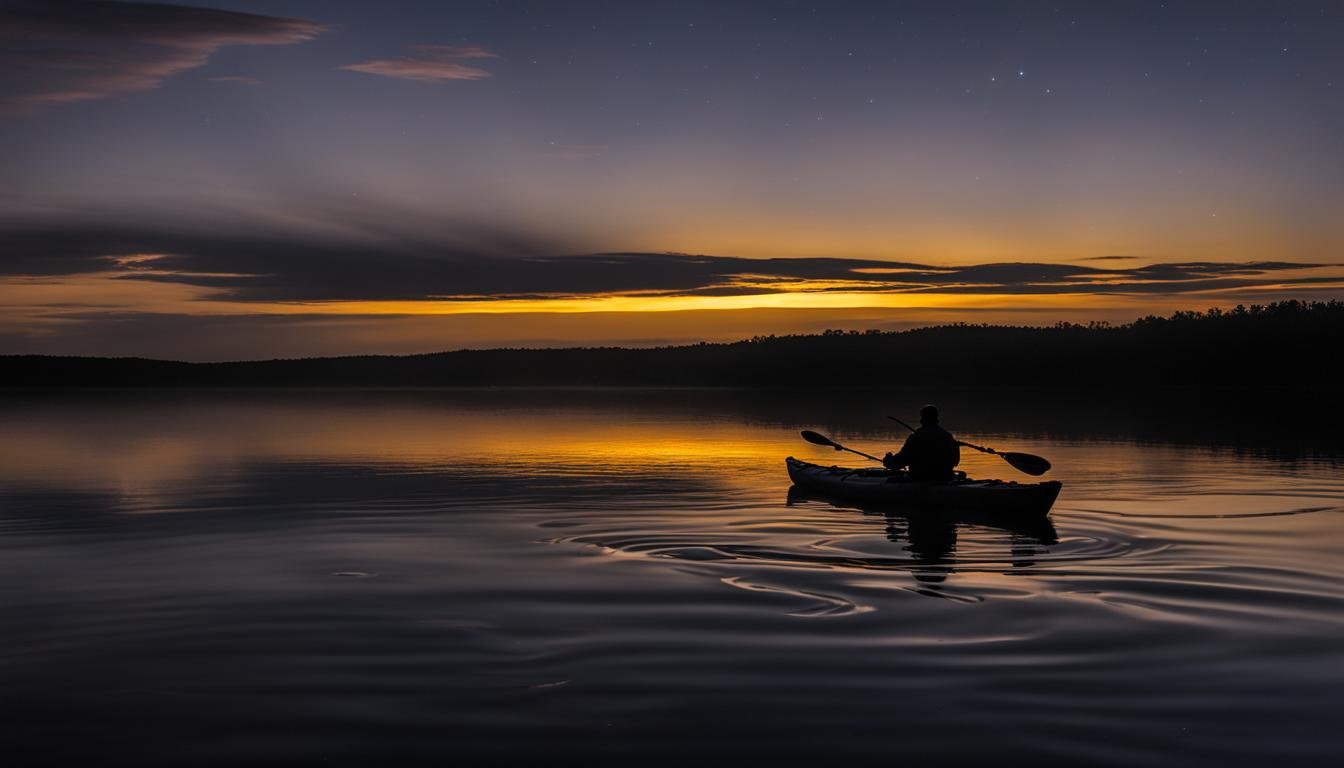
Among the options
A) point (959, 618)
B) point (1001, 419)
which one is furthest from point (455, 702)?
point (1001, 419)

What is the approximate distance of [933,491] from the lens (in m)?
22.2

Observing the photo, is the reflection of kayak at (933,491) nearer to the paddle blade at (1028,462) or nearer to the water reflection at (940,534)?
the water reflection at (940,534)

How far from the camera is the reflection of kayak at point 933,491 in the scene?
20578mm

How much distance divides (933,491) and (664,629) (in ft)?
38.1

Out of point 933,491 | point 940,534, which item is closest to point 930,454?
point 933,491

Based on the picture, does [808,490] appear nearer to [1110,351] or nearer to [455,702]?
[455,702]

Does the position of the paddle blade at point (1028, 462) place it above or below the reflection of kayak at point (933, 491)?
above

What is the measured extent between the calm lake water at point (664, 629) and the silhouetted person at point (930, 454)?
100 cm

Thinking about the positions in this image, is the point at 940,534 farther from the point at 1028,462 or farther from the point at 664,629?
the point at 664,629

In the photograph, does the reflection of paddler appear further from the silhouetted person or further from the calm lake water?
the silhouetted person

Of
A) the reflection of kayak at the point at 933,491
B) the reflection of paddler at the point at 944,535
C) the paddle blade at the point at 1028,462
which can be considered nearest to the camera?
the reflection of paddler at the point at 944,535

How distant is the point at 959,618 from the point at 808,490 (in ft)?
47.9

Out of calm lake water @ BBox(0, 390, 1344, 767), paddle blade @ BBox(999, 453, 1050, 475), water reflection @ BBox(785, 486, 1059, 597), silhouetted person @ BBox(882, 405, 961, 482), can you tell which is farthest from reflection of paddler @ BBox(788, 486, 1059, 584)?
paddle blade @ BBox(999, 453, 1050, 475)

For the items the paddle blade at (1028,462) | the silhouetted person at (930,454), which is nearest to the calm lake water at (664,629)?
the paddle blade at (1028,462)
